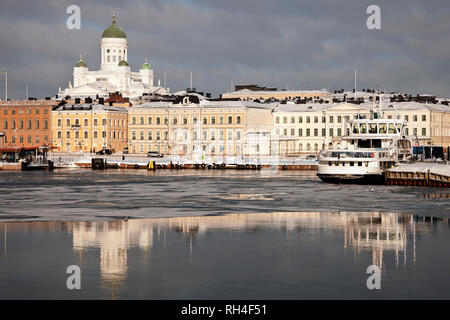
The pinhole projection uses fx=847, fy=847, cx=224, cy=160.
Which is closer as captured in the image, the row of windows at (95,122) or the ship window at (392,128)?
the ship window at (392,128)

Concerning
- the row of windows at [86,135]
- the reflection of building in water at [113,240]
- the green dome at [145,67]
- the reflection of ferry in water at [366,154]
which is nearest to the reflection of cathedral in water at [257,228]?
the reflection of building in water at [113,240]

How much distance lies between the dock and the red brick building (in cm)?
8850

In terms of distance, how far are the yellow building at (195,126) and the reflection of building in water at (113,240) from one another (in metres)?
99.3

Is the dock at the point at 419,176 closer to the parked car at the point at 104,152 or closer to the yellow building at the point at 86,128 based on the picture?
the parked car at the point at 104,152

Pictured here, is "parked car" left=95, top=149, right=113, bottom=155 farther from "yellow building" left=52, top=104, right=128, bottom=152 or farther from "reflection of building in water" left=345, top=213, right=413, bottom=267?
"reflection of building in water" left=345, top=213, right=413, bottom=267

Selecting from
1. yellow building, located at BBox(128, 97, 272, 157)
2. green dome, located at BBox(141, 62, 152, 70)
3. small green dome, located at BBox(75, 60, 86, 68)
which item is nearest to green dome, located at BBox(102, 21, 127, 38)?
small green dome, located at BBox(75, 60, 86, 68)

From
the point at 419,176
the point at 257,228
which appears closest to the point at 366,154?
the point at 419,176

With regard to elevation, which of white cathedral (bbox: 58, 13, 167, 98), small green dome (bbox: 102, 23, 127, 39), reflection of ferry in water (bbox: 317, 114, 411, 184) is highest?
small green dome (bbox: 102, 23, 127, 39)

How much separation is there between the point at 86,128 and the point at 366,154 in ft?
266

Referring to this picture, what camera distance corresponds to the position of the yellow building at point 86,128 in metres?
134

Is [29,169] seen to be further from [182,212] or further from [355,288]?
[355,288]

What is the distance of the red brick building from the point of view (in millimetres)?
138125
